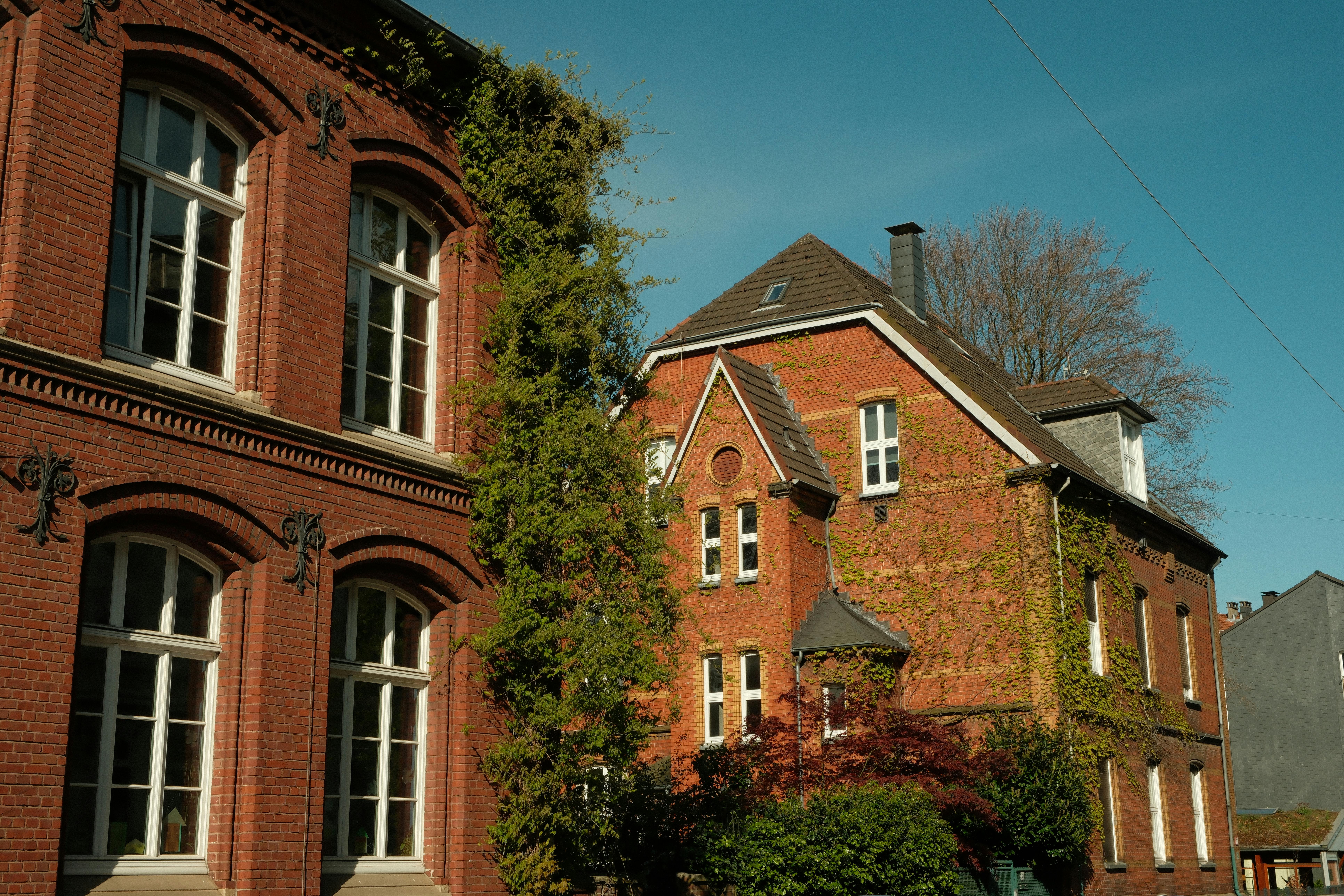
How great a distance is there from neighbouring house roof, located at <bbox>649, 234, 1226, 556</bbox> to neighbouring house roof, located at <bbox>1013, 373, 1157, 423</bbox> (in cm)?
17

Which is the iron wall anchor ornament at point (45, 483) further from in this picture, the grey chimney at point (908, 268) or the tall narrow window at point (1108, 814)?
the grey chimney at point (908, 268)

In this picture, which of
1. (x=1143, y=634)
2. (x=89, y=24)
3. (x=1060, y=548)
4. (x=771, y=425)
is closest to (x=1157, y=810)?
(x=1143, y=634)

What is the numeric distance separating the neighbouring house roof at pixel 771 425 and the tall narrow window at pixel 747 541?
3.23 feet

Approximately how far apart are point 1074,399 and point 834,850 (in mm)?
14810

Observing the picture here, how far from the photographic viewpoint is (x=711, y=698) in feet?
75.3

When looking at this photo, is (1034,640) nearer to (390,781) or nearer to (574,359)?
(574,359)

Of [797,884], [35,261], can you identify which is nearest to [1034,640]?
[797,884]

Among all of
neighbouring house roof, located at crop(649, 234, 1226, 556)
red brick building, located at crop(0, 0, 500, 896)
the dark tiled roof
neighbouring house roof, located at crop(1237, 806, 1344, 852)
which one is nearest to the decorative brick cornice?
red brick building, located at crop(0, 0, 500, 896)

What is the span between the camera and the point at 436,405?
12.1 meters

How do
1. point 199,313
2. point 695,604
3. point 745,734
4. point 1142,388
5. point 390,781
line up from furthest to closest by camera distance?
point 1142,388 → point 695,604 → point 745,734 → point 390,781 → point 199,313

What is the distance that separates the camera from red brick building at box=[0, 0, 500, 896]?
8469mm

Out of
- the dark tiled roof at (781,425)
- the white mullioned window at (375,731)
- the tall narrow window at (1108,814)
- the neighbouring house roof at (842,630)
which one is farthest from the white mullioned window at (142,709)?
the tall narrow window at (1108,814)

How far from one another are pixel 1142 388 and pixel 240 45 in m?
30.4

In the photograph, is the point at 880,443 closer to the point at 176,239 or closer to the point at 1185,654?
the point at 1185,654
